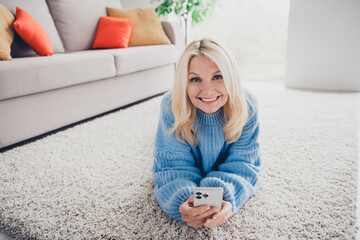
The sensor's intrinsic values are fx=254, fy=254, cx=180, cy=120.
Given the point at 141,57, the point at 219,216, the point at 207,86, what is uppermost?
the point at 207,86

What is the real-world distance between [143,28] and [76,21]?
2.02 feet

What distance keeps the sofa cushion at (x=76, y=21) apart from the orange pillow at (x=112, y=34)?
9 cm

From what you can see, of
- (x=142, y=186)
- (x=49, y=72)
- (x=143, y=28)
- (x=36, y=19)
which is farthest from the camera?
(x=143, y=28)

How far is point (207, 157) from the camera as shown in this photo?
1.02 meters

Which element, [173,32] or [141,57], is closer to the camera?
[141,57]

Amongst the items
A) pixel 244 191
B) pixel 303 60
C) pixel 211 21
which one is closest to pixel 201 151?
pixel 244 191

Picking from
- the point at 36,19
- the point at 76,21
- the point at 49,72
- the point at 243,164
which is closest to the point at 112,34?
the point at 76,21

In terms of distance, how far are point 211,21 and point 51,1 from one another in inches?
94.9

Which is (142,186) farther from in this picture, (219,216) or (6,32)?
(6,32)

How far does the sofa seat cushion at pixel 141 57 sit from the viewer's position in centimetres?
205

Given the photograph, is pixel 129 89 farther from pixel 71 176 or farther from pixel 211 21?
pixel 211 21

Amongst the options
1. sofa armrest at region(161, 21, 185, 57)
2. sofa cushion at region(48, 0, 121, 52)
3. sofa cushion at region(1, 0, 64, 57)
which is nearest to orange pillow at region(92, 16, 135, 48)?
sofa cushion at region(48, 0, 121, 52)

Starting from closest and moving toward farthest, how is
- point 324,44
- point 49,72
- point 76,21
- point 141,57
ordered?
point 49,72 < point 141,57 < point 76,21 < point 324,44

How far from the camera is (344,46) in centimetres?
256
